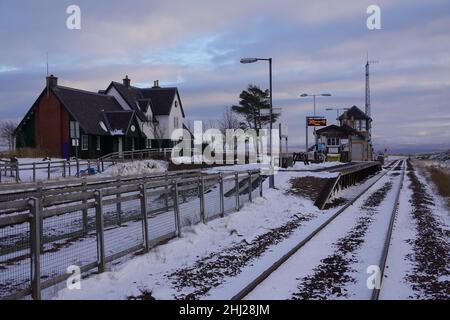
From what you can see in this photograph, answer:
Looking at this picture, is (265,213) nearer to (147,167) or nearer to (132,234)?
(132,234)

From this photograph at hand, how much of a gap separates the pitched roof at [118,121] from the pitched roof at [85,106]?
30.5 inches

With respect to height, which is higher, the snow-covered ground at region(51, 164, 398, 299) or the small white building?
the small white building

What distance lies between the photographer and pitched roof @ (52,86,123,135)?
52.3m

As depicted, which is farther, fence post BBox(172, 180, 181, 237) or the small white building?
the small white building

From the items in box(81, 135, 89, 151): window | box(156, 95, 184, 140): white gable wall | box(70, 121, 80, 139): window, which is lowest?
box(81, 135, 89, 151): window

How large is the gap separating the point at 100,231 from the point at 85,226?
2.28 ft

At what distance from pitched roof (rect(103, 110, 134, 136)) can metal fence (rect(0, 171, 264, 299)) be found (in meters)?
43.0

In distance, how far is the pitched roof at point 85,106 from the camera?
52.3m

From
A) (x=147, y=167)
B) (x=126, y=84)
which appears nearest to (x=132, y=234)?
(x=147, y=167)

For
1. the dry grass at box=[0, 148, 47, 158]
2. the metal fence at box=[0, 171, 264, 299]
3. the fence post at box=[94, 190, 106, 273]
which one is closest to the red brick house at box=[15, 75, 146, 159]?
the dry grass at box=[0, 148, 47, 158]

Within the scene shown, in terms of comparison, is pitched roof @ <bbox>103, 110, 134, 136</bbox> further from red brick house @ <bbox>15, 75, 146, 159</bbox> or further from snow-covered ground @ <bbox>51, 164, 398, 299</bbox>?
snow-covered ground @ <bbox>51, 164, 398, 299</bbox>

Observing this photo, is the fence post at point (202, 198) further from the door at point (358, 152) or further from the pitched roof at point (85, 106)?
the door at point (358, 152)

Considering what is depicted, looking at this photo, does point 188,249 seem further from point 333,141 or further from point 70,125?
point 333,141

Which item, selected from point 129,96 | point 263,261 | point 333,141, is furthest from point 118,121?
point 263,261
